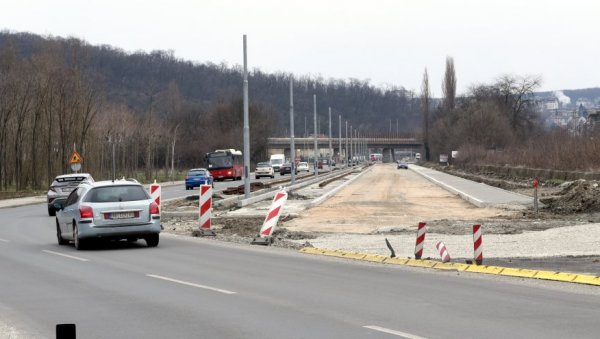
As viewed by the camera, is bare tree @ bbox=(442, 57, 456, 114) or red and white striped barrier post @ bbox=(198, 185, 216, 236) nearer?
red and white striped barrier post @ bbox=(198, 185, 216, 236)

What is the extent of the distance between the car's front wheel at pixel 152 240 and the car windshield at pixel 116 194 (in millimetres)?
929

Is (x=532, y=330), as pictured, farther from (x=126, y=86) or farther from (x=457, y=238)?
(x=126, y=86)

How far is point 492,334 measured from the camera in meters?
9.64

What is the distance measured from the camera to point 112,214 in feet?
71.0

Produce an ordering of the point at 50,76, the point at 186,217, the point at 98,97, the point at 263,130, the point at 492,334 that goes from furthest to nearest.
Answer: the point at 263,130 < the point at 98,97 < the point at 50,76 < the point at 186,217 < the point at 492,334

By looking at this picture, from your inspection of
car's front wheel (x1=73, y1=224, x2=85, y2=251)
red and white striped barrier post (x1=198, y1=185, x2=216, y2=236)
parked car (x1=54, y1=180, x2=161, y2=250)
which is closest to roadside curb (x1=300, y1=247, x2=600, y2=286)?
parked car (x1=54, y1=180, x2=161, y2=250)

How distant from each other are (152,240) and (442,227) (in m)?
9.15

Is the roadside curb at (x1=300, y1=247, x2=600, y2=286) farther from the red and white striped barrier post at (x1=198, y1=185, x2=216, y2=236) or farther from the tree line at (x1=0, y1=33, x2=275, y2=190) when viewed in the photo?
the tree line at (x1=0, y1=33, x2=275, y2=190)

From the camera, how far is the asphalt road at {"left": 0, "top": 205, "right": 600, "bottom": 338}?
33.3ft

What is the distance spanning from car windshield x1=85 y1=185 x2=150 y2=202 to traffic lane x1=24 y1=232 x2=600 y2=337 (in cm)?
262

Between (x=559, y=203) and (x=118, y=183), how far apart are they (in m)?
19.6

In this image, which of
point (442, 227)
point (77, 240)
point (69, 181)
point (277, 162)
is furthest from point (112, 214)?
point (277, 162)

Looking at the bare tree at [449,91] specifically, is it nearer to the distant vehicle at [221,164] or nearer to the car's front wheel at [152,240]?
the distant vehicle at [221,164]

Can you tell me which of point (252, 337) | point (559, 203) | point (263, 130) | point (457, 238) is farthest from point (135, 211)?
point (263, 130)
